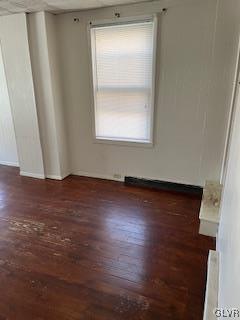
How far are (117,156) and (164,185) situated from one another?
796 millimetres

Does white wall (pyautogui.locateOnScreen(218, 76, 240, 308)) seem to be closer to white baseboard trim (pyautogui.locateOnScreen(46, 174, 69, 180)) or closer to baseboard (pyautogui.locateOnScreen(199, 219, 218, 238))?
baseboard (pyautogui.locateOnScreen(199, 219, 218, 238))

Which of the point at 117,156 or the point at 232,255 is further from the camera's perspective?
the point at 117,156

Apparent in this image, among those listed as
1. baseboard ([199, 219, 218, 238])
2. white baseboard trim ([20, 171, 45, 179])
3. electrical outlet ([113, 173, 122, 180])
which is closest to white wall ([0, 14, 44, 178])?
white baseboard trim ([20, 171, 45, 179])

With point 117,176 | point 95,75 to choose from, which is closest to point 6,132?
point 95,75

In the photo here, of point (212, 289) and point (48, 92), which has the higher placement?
point (48, 92)

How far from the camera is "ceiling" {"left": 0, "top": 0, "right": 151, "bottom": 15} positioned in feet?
8.40

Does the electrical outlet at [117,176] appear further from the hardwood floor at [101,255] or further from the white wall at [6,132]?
the white wall at [6,132]

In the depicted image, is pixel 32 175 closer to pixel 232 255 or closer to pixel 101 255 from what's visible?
pixel 101 255

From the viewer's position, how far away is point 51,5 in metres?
2.67

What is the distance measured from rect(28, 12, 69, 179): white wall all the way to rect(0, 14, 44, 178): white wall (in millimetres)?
80

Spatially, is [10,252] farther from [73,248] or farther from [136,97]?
[136,97]

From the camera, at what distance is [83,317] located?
1.50 meters

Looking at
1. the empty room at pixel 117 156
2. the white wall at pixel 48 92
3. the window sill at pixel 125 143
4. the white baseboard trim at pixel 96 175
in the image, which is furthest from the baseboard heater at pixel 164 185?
the white wall at pixel 48 92

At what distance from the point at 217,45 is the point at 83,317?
2684mm
